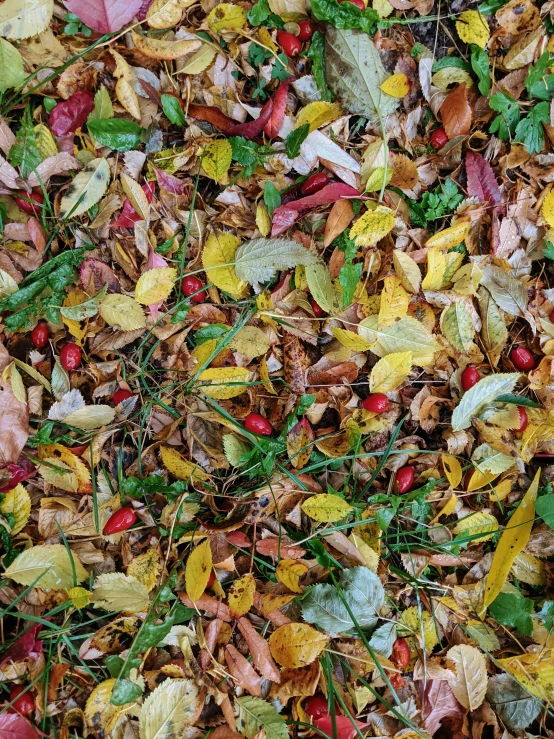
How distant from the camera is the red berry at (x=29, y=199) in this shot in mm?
1596

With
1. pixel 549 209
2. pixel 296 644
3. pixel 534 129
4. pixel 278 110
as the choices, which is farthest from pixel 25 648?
pixel 534 129

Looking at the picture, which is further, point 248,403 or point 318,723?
point 248,403

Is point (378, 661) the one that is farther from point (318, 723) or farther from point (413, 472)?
point (413, 472)

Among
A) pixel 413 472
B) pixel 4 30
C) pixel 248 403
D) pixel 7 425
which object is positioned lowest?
pixel 413 472

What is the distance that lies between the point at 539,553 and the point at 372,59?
5.49 feet

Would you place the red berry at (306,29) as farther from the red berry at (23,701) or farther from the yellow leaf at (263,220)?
the red berry at (23,701)

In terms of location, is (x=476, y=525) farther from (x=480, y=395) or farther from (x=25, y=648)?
(x=25, y=648)

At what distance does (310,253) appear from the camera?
1569mm

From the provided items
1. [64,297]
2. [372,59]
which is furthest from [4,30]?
[372,59]

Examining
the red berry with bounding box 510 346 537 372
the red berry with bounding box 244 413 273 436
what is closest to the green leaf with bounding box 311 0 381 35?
the red berry with bounding box 510 346 537 372

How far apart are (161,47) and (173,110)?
189mm

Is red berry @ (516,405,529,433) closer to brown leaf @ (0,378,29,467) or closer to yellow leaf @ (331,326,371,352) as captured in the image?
yellow leaf @ (331,326,371,352)

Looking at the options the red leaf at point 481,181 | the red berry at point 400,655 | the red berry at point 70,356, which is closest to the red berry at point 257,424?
the red berry at point 70,356

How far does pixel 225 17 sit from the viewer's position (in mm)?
1593
